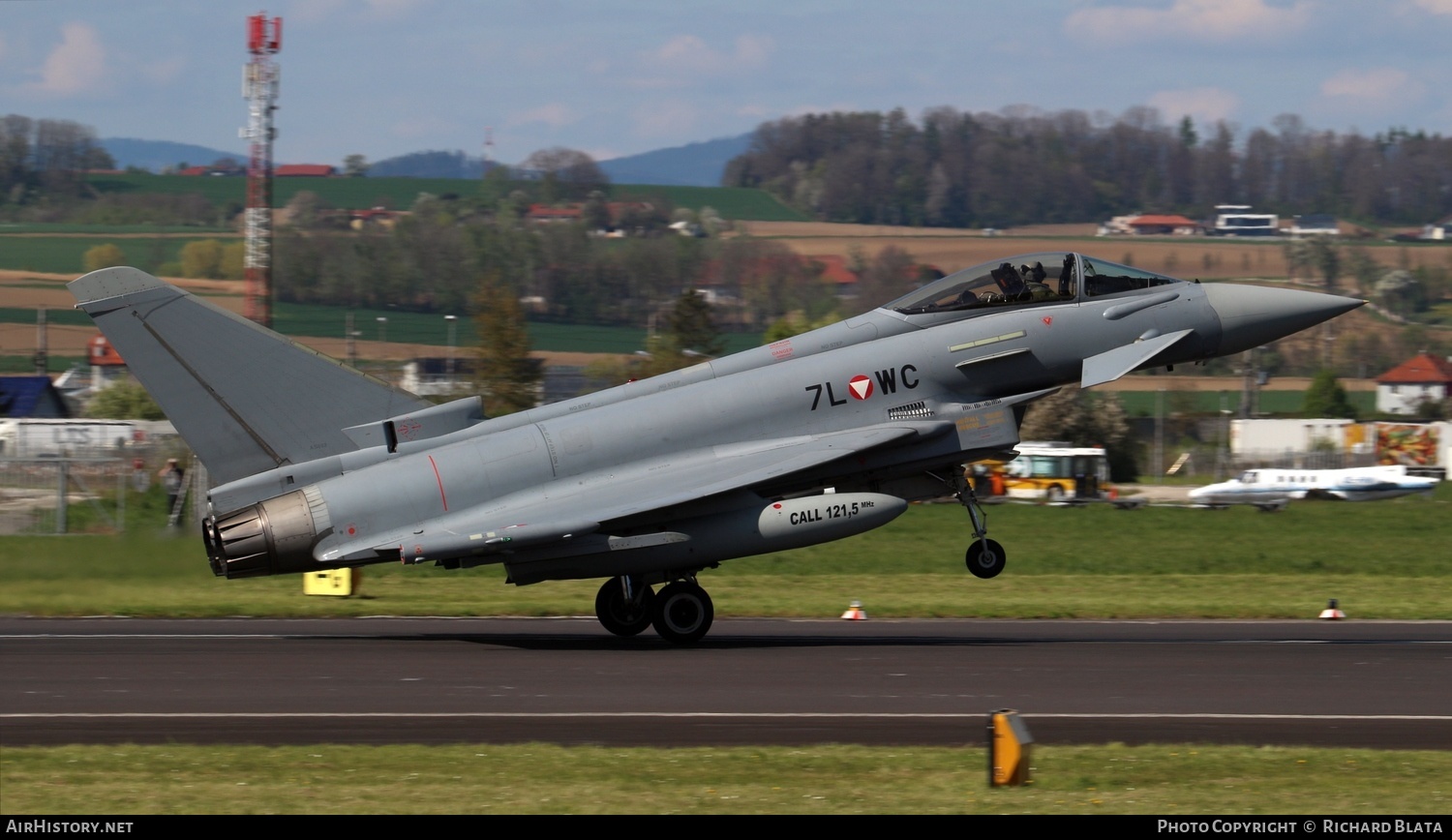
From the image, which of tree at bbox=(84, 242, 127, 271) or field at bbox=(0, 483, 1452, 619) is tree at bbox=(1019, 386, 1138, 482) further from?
tree at bbox=(84, 242, 127, 271)

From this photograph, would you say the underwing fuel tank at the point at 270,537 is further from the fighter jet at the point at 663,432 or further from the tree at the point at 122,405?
the tree at the point at 122,405

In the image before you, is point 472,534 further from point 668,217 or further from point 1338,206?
point 1338,206

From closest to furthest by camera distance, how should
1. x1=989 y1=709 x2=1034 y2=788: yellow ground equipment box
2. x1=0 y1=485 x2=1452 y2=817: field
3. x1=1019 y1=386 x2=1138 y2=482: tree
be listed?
x1=0 y1=485 x2=1452 y2=817: field → x1=989 y1=709 x2=1034 y2=788: yellow ground equipment box → x1=1019 y1=386 x2=1138 y2=482: tree

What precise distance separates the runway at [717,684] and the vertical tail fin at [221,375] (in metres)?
2.39

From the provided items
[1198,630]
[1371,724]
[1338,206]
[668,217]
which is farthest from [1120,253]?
[1371,724]

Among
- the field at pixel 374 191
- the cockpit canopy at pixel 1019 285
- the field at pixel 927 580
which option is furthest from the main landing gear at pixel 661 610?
the field at pixel 374 191

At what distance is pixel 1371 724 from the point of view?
510 inches

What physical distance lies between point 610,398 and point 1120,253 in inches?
4025

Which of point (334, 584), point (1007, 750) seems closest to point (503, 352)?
point (334, 584)

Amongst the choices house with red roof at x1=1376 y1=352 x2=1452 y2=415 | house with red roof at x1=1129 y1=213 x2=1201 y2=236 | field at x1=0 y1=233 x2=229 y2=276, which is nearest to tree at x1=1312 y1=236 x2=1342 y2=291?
house with red roof at x1=1376 y1=352 x2=1452 y2=415

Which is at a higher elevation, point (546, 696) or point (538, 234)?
point (538, 234)

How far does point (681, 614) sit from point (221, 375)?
607 centimetres

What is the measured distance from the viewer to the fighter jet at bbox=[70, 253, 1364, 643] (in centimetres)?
1727

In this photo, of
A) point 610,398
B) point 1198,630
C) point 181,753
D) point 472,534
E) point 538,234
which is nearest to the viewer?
point 181,753
